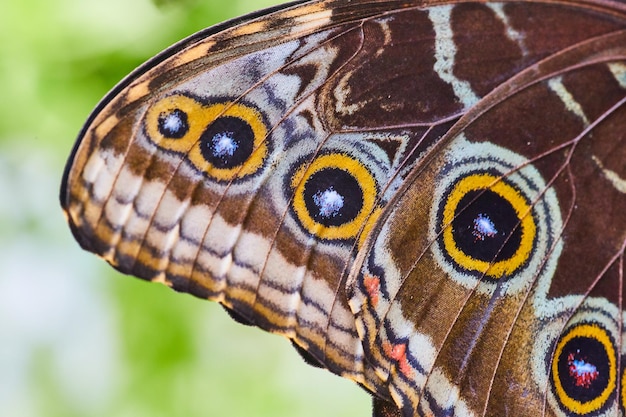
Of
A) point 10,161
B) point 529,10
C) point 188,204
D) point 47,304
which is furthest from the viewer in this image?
point 47,304

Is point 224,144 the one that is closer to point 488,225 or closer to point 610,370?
point 488,225

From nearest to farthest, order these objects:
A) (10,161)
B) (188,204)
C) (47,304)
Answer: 1. (188,204)
2. (10,161)
3. (47,304)

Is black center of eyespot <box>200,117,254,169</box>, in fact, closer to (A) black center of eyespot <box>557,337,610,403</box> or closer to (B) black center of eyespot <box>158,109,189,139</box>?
(B) black center of eyespot <box>158,109,189,139</box>

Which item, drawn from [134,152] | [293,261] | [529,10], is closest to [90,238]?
[134,152]

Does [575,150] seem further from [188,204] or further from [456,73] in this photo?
[188,204]

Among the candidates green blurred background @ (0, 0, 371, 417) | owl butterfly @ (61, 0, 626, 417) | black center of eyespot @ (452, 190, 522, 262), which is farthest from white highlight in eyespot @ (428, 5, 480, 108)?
green blurred background @ (0, 0, 371, 417)

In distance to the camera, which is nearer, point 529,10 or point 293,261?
point 529,10

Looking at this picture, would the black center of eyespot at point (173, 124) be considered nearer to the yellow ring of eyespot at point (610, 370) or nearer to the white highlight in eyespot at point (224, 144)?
the white highlight in eyespot at point (224, 144)
